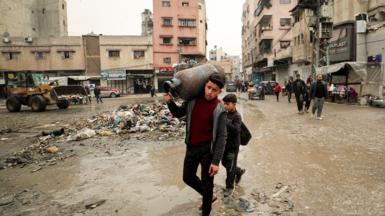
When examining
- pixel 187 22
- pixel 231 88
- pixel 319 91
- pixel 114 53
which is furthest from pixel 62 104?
pixel 187 22

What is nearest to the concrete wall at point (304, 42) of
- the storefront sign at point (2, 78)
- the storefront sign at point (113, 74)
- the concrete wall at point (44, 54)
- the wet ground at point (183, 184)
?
the wet ground at point (183, 184)

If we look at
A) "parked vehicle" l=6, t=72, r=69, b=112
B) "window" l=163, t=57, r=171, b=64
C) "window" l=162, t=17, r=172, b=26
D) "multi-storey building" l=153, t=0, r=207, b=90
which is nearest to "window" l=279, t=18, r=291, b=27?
"multi-storey building" l=153, t=0, r=207, b=90

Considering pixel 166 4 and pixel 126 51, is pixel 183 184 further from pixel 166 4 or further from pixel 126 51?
Result: pixel 166 4

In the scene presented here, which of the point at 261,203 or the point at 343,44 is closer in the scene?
the point at 261,203

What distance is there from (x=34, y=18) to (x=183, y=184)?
58.2 m

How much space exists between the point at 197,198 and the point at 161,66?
44426 mm

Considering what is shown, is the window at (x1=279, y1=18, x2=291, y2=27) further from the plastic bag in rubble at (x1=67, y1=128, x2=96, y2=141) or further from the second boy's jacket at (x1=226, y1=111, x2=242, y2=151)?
the second boy's jacket at (x1=226, y1=111, x2=242, y2=151)

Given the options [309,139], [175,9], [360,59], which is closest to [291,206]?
[309,139]

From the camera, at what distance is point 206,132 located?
360 cm

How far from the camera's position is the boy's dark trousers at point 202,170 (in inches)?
144

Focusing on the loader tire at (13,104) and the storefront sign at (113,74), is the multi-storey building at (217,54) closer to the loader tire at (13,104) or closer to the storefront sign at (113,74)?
the storefront sign at (113,74)

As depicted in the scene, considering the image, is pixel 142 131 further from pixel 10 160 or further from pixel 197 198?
pixel 197 198

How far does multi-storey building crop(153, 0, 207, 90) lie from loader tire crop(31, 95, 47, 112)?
1047 inches

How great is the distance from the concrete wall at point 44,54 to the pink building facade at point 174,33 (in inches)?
456
